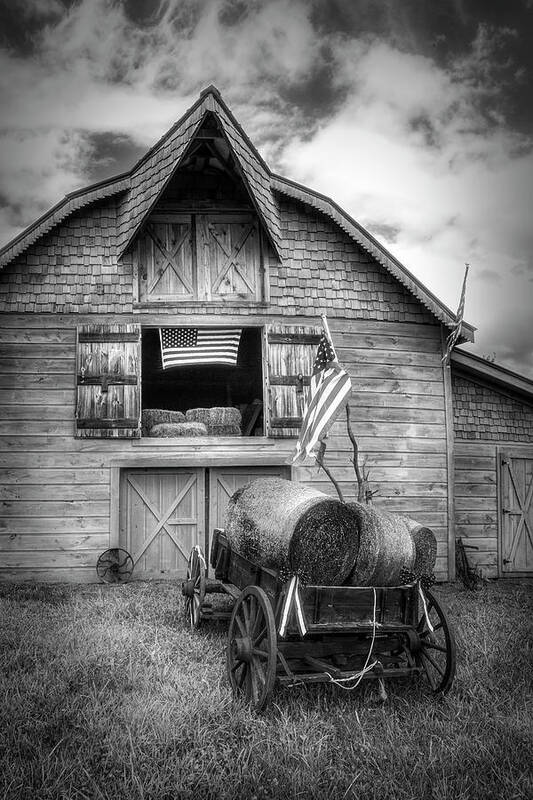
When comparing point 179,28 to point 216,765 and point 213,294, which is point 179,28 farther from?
point 216,765

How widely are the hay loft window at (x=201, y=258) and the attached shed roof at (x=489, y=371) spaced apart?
3754mm

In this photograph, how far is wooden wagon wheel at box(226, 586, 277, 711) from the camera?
498 cm

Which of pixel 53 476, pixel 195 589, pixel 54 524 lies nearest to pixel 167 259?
pixel 53 476

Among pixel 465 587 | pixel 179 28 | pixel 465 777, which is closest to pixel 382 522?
pixel 465 777

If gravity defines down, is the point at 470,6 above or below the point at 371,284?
above

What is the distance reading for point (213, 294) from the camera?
37.6 feet

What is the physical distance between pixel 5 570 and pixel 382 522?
7.14 meters

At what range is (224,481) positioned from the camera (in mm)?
11461

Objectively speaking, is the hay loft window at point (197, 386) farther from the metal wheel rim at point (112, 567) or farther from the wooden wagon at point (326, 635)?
the wooden wagon at point (326, 635)

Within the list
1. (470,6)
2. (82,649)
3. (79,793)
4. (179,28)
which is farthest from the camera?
(470,6)

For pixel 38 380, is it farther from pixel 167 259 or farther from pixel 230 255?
pixel 230 255

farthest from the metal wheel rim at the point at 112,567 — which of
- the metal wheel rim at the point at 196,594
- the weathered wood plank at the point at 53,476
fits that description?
the metal wheel rim at the point at 196,594

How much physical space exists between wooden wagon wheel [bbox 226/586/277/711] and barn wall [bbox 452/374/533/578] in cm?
743

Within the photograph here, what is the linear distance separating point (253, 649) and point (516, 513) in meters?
8.74
